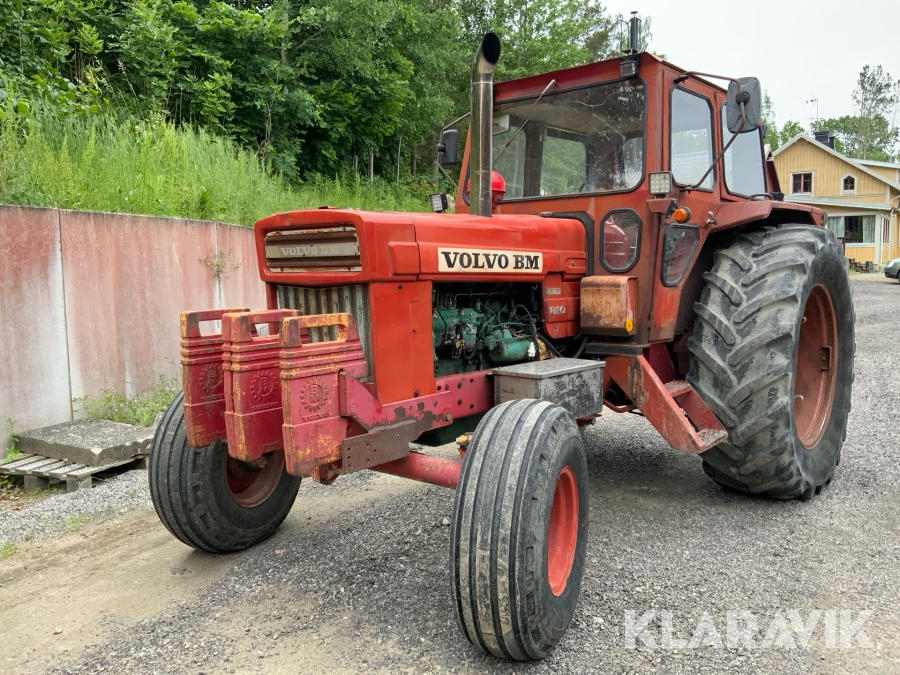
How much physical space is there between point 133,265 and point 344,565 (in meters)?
3.34

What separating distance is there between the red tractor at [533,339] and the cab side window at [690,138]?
19mm

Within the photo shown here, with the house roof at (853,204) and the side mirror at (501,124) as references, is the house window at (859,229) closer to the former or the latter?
the house roof at (853,204)

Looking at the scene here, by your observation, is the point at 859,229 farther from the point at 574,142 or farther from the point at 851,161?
the point at 574,142

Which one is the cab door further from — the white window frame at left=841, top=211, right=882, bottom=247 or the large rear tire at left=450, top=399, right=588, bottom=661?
the white window frame at left=841, top=211, right=882, bottom=247

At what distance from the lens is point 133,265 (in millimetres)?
5492

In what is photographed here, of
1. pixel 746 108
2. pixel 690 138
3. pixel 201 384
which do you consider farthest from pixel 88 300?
pixel 746 108

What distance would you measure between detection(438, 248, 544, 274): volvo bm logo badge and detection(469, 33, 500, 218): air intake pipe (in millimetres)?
266

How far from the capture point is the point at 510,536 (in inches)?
93.7

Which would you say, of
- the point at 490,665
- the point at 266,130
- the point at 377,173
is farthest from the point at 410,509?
the point at 377,173

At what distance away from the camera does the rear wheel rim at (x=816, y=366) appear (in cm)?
457

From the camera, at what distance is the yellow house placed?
1192 inches

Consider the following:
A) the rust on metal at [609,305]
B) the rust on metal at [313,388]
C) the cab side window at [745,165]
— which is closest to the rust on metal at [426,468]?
the rust on metal at [313,388]

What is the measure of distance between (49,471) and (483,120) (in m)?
3.34

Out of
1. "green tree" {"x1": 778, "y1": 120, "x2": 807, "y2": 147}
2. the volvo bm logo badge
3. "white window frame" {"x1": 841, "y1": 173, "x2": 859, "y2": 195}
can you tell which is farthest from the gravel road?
"green tree" {"x1": 778, "y1": 120, "x2": 807, "y2": 147}
